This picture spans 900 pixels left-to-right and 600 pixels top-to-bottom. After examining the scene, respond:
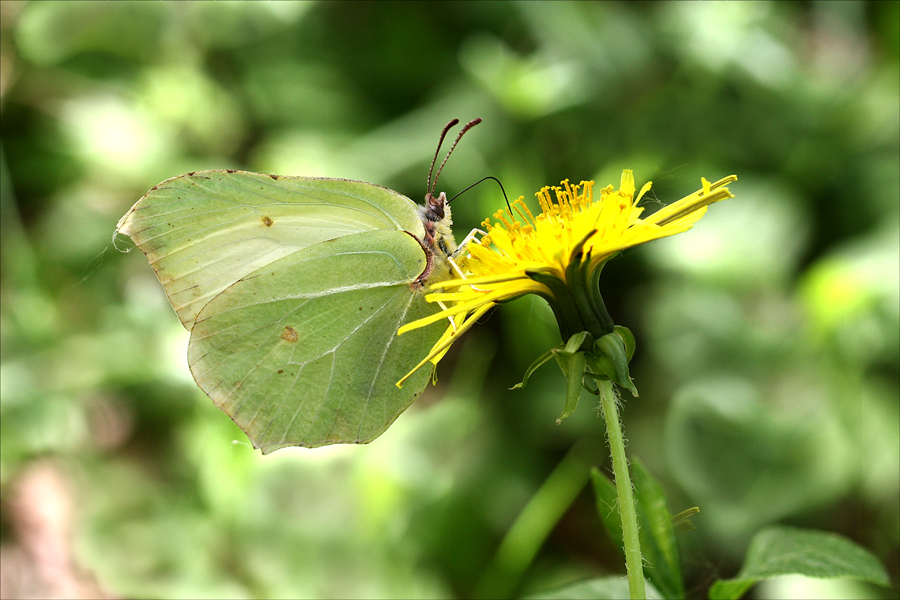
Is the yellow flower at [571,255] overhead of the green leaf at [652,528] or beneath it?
overhead

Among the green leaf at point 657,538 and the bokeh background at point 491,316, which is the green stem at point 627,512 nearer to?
the green leaf at point 657,538

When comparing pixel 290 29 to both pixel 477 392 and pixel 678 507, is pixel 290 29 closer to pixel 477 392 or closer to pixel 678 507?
pixel 477 392

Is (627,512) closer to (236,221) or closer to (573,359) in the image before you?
(573,359)

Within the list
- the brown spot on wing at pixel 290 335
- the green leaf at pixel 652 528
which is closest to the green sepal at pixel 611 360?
the green leaf at pixel 652 528

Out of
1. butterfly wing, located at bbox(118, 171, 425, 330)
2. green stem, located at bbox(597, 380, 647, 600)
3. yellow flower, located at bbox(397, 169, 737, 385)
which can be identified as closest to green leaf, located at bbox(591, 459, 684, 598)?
green stem, located at bbox(597, 380, 647, 600)

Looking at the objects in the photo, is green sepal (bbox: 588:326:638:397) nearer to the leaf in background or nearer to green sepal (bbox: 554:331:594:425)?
green sepal (bbox: 554:331:594:425)

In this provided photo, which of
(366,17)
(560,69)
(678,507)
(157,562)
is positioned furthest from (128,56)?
(678,507)
